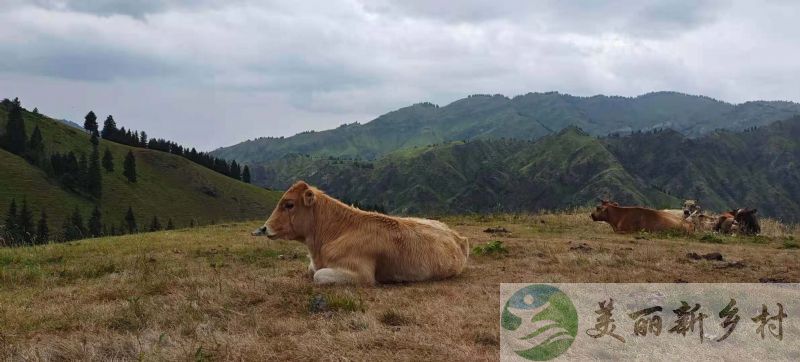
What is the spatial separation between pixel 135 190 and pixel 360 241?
17865 centimetres

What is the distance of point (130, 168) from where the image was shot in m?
173

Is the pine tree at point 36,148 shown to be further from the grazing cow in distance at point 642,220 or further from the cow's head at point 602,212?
the grazing cow in distance at point 642,220

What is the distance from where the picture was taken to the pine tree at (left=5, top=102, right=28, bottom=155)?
158m

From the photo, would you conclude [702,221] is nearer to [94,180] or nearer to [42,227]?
[42,227]

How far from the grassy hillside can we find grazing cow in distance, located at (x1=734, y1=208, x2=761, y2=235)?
147 metres

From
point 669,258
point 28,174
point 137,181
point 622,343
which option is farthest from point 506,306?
point 137,181

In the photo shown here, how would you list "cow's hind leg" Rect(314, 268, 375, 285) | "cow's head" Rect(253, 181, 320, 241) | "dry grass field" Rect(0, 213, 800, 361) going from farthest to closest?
"cow's head" Rect(253, 181, 320, 241) < "cow's hind leg" Rect(314, 268, 375, 285) < "dry grass field" Rect(0, 213, 800, 361)

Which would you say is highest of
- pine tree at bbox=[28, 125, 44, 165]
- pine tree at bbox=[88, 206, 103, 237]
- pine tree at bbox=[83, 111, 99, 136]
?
pine tree at bbox=[83, 111, 99, 136]

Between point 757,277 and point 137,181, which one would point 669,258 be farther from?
point 137,181

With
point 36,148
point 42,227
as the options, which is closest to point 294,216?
point 42,227

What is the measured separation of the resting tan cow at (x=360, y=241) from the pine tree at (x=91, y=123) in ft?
688

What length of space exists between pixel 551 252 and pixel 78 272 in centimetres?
1156

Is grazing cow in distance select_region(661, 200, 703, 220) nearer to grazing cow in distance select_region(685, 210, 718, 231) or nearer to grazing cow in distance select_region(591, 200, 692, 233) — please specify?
grazing cow in distance select_region(685, 210, 718, 231)

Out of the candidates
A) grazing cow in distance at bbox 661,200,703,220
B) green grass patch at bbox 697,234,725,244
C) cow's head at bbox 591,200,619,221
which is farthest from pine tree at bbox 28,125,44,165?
green grass patch at bbox 697,234,725,244
